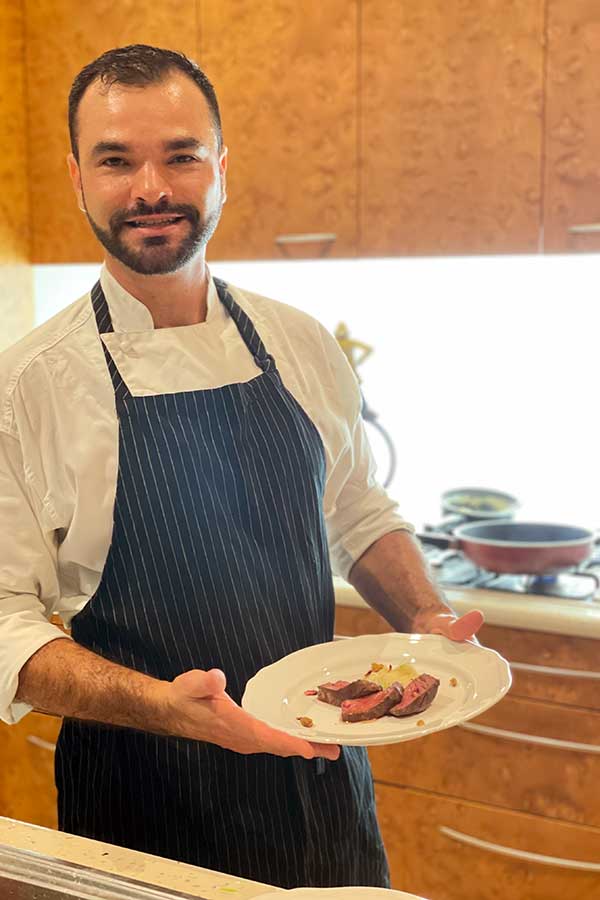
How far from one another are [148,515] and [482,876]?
122 centimetres

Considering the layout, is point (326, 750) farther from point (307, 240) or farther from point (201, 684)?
point (307, 240)

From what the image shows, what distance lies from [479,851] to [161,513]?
1174 millimetres

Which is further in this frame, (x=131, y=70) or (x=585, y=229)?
(x=585, y=229)

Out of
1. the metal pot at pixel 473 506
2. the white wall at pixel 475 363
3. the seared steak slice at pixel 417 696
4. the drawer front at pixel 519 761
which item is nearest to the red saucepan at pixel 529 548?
the metal pot at pixel 473 506

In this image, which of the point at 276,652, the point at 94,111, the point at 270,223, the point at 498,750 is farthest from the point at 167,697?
the point at 270,223

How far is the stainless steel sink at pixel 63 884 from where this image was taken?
990 millimetres

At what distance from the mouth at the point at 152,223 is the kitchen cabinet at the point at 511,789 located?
1.12 meters

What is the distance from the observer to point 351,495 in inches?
69.5

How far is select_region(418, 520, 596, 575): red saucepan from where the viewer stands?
2193 mm

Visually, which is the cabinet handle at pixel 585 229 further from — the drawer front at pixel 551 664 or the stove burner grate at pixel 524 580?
the drawer front at pixel 551 664

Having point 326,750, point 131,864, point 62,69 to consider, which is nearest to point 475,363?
point 62,69

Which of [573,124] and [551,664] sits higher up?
[573,124]

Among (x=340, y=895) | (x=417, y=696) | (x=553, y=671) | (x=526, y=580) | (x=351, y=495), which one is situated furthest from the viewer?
(x=526, y=580)

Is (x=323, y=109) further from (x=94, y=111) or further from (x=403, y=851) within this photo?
(x=403, y=851)
